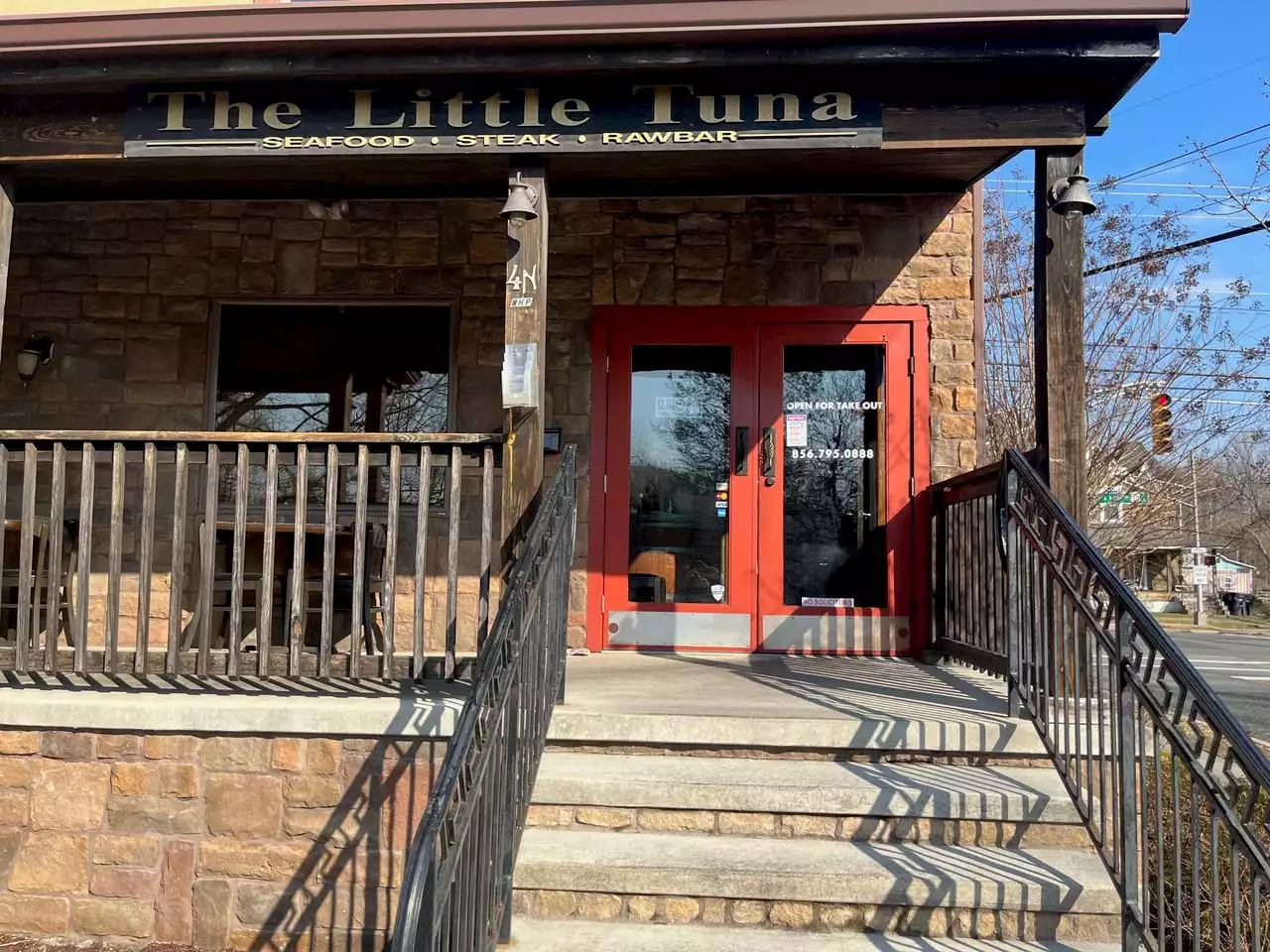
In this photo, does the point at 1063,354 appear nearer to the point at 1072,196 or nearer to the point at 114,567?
the point at 1072,196

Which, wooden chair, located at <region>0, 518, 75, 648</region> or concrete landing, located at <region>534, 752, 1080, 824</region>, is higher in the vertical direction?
wooden chair, located at <region>0, 518, 75, 648</region>

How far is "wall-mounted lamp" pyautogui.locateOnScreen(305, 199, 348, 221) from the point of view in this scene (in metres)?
5.69

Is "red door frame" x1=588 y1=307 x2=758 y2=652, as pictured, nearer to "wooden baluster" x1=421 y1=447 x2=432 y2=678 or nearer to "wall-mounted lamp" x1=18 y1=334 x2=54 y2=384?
"wooden baluster" x1=421 y1=447 x2=432 y2=678

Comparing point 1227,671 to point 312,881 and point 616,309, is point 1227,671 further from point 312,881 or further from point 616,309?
point 312,881

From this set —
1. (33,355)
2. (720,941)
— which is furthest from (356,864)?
(33,355)

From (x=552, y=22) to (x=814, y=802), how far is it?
127 inches

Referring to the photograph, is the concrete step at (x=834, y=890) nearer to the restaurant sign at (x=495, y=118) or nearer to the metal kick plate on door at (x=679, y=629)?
the metal kick plate on door at (x=679, y=629)

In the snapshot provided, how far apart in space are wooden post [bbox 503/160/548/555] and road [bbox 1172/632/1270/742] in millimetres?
6076

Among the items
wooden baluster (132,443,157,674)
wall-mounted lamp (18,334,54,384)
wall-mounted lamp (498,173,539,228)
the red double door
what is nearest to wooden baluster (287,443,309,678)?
wooden baluster (132,443,157,674)

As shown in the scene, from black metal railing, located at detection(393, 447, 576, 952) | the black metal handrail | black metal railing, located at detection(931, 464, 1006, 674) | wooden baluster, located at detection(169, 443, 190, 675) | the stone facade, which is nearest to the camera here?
black metal railing, located at detection(393, 447, 576, 952)

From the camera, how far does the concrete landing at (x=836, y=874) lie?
304cm

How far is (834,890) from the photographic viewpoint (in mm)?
3100

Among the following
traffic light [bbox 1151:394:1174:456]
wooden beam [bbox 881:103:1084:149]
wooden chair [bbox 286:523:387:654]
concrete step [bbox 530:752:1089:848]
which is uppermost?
wooden beam [bbox 881:103:1084:149]

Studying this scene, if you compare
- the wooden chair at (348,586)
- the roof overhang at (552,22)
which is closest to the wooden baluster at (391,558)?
the wooden chair at (348,586)
